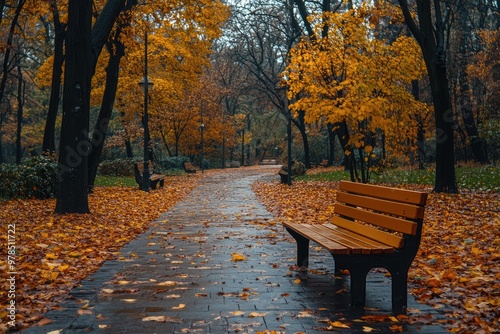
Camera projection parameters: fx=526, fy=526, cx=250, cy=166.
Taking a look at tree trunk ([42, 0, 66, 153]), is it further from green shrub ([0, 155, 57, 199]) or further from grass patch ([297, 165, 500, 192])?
grass patch ([297, 165, 500, 192])

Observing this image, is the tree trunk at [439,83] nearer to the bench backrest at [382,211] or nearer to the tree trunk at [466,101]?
the bench backrest at [382,211]

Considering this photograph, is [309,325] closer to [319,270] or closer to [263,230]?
[319,270]

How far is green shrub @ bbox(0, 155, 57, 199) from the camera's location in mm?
Result: 16312

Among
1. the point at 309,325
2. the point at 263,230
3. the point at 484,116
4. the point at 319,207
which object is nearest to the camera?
the point at 309,325

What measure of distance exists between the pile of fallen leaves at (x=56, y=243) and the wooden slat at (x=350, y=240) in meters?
2.81

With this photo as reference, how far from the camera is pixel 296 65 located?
16266 mm

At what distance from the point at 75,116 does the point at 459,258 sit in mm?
8552

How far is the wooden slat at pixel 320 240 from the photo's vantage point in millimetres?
4773

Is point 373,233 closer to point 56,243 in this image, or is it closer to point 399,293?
point 399,293

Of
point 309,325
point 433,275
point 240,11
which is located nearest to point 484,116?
point 240,11

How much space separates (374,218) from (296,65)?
37.1 ft

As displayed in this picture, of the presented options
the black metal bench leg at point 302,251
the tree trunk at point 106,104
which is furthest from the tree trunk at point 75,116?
the black metal bench leg at point 302,251

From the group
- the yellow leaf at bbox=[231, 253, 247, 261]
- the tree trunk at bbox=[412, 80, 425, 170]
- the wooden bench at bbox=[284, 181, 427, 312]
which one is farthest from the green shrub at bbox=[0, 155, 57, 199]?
the tree trunk at bbox=[412, 80, 425, 170]

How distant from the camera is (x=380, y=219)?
5.42m
